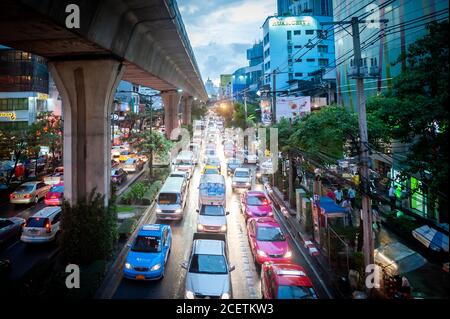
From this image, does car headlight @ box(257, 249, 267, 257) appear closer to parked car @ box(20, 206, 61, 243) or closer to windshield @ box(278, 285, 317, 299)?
windshield @ box(278, 285, 317, 299)

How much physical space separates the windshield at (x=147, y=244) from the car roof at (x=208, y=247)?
1480 millimetres

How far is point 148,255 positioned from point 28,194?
1317cm

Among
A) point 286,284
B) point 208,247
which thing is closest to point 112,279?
point 208,247

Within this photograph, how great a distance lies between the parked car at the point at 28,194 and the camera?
19.9 meters

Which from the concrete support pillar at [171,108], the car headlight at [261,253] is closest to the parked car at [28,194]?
the car headlight at [261,253]

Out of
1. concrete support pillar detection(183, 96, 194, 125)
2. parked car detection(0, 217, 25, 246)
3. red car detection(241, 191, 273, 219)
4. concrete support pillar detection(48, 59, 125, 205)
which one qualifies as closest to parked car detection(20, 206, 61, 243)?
parked car detection(0, 217, 25, 246)

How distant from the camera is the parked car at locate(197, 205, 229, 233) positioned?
15.2m

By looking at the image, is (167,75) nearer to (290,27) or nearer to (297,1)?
(290,27)

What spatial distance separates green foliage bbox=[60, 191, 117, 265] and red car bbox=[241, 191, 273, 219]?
765 centimetres

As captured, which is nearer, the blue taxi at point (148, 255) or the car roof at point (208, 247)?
the blue taxi at point (148, 255)

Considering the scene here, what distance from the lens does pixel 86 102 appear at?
1242 cm

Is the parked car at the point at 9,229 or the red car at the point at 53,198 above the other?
the red car at the point at 53,198

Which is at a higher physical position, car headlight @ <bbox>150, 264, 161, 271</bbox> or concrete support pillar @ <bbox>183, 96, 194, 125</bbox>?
concrete support pillar @ <bbox>183, 96, 194, 125</bbox>

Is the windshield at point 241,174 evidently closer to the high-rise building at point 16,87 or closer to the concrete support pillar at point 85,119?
the concrete support pillar at point 85,119
